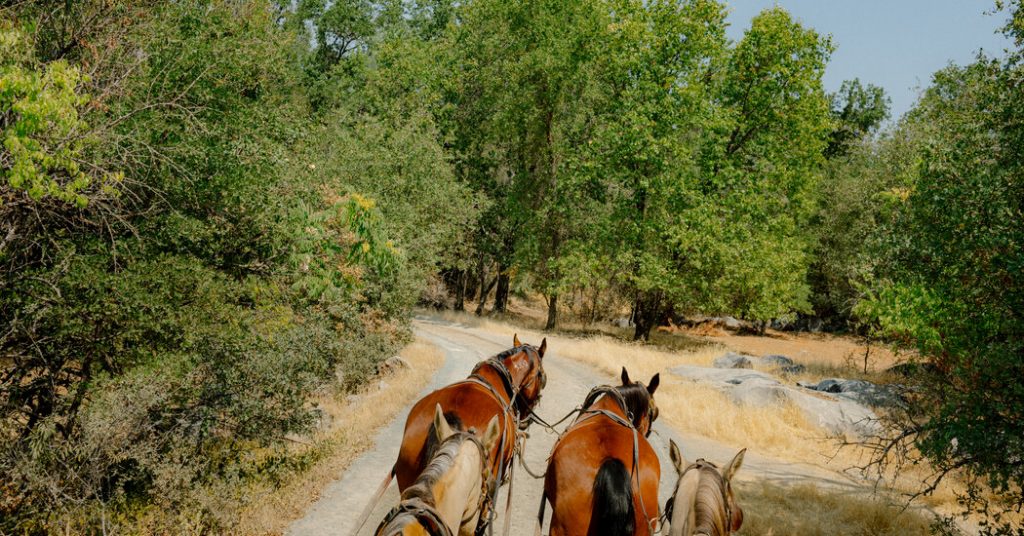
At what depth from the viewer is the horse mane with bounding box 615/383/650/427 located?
6836 mm

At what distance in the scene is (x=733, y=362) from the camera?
22891 millimetres

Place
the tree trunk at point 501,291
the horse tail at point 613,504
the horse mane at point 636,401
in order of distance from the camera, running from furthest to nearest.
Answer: the tree trunk at point 501,291 < the horse mane at point 636,401 < the horse tail at point 613,504

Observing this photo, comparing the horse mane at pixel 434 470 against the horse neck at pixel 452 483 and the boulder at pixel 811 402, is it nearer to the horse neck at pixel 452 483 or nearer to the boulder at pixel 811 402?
the horse neck at pixel 452 483

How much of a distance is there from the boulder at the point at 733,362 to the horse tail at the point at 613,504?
1897 cm

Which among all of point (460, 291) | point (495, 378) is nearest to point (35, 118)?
point (495, 378)

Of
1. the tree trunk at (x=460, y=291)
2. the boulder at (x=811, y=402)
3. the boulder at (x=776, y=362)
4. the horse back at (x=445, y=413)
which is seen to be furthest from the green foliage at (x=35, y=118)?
the tree trunk at (x=460, y=291)

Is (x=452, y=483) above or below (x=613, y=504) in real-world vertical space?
above

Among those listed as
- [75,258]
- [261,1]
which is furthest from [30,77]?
[261,1]

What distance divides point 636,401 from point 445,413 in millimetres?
2462

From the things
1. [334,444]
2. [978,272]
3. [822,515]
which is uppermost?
[978,272]

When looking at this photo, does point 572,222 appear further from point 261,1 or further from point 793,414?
point 261,1

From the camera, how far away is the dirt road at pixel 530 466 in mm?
7582

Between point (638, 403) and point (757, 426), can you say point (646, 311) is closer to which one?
point (757, 426)

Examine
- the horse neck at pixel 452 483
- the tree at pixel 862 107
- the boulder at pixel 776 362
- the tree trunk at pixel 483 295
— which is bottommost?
the tree trunk at pixel 483 295
